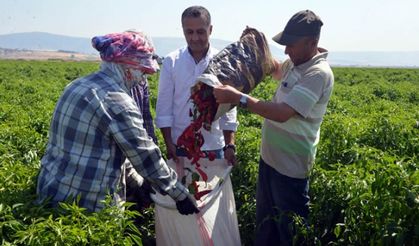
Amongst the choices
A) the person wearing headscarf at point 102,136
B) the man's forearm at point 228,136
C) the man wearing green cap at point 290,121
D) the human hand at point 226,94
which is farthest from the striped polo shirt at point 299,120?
the person wearing headscarf at point 102,136

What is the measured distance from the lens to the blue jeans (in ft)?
10.1

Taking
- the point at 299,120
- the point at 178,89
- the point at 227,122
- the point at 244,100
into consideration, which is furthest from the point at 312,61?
the point at 178,89

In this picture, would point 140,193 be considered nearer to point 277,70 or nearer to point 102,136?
point 102,136

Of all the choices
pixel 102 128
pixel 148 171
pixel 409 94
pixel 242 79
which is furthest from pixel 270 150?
pixel 409 94

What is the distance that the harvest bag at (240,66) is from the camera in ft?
9.08

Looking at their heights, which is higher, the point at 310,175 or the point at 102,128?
the point at 102,128

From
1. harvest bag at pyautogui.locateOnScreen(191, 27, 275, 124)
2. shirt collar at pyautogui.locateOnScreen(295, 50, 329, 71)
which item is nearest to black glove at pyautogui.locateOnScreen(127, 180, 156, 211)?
harvest bag at pyautogui.locateOnScreen(191, 27, 275, 124)

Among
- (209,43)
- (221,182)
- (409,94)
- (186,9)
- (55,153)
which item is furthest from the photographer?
(409,94)

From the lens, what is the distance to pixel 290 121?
2.95 metres

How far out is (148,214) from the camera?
3836mm

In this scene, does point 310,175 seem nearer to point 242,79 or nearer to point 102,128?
point 242,79

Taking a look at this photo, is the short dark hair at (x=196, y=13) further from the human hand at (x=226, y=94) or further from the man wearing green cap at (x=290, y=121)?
the human hand at (x=226, y=94)

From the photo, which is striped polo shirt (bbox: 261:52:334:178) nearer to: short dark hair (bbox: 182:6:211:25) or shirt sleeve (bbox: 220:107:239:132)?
shirt sleeve (bbox: 220:107:239:132)

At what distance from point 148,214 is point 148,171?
1432 mm
